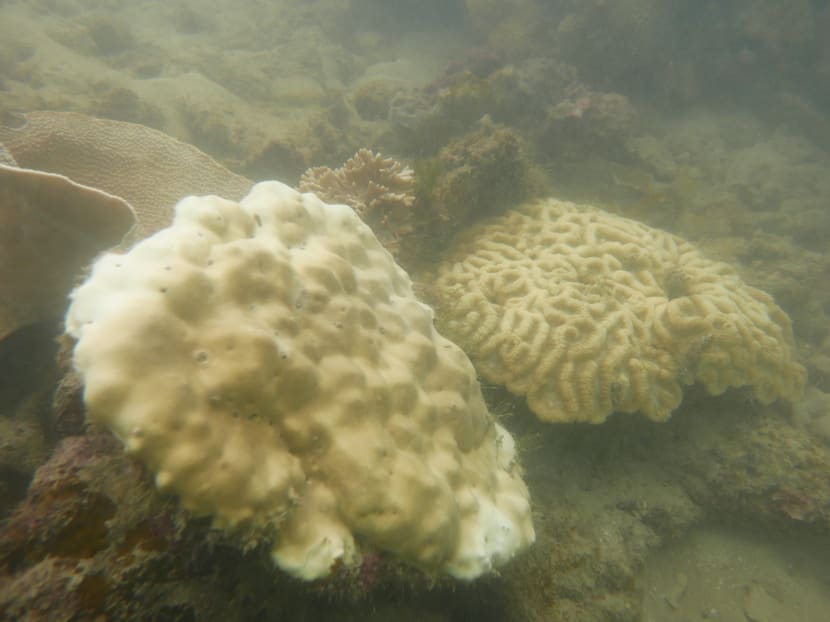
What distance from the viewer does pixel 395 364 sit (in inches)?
97.8

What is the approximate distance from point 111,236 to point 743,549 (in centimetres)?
636

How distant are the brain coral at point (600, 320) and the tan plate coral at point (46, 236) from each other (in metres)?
2.62

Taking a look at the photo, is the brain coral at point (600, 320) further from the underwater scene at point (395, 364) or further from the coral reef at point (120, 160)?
the coral reef at point (120, 160)

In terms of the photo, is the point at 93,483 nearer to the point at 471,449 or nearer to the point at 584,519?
the point at 471,449

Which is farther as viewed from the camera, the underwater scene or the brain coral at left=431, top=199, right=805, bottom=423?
the brain coral at left=431, top=199, right=805, bottom=423

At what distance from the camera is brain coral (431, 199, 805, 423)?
3902 mm

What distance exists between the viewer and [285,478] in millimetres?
1743

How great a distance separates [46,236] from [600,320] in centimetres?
433

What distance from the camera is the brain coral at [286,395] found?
→ 5.09 ft

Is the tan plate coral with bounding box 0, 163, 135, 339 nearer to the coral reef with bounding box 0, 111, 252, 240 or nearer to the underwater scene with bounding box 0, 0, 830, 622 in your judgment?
the underwater scene with bounding box 0, 0, 830, 622

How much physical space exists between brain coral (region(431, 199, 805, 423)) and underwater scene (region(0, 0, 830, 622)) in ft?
0.10

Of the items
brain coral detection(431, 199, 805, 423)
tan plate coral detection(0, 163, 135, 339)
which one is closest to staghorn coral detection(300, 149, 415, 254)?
brain coral detection(431, 199, 805, 423)

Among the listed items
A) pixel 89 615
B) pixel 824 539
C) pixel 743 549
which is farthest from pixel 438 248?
pixel 824 539

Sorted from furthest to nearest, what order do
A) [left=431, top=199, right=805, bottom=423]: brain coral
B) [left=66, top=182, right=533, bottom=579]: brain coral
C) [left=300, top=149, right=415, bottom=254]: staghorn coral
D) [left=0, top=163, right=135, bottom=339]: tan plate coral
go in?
[left=300, top=149, right=415, bottom=254]: staghorn coral < [left=431, top=199, right=805, bottom=423]: brain coral < [left=0, top=163, right=135, bottom=339]: tan plate coral < [left=66, top=182, right=533, bottom=579]: brain coral
